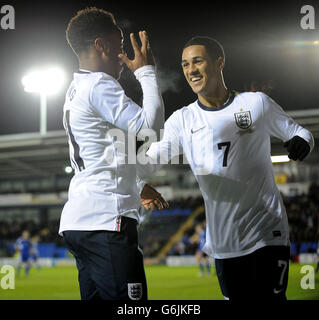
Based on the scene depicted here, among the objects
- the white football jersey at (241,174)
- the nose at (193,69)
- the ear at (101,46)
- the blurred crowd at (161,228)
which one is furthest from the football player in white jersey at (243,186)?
the blurred crowd at (161,228)

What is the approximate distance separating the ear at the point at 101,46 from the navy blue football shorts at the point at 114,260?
80cm

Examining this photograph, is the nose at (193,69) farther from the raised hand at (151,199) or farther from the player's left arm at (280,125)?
the raised hand at (151,199)

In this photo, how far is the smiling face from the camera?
250 cm

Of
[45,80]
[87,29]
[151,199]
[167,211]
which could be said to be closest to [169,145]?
[151,199]

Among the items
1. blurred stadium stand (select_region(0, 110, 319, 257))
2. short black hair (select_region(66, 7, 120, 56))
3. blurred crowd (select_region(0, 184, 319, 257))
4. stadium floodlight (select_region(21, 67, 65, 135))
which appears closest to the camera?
short black hair (select_region(66, 7, 120, 56))

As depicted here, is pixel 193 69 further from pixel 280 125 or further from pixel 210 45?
pixel 280 125

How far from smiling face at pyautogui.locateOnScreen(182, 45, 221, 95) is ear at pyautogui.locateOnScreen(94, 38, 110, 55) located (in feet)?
1.83

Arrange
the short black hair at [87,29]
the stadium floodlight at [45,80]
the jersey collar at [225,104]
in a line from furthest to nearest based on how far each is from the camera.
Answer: the stadium floodlight at [45,80]
the jersey collar at [225,104]
the short black hair at [87,29]

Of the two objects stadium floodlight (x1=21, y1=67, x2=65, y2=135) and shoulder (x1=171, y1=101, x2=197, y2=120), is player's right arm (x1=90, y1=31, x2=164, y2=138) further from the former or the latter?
stadium floodlight (x1=21, y1=67, x2=65, y2=135)

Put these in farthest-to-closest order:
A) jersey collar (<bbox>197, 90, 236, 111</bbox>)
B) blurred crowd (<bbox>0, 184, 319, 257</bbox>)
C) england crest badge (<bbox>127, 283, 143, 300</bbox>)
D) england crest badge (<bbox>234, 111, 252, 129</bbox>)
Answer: blurred crowd (<bbox>0, 184, 319, 257</bbox>), jersey collar (<bbox>197, 90, 236, 111</bbox>), england crest badge (<bbox>234, 111, 252, 129</bbox>), england crest badge (<bbox>127, 283, 143, 300</bbox>)

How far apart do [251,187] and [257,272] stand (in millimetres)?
408

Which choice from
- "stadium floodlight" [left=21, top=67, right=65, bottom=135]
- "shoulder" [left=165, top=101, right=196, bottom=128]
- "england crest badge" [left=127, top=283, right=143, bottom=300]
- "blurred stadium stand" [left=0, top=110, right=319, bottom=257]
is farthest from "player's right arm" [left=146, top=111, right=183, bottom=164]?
"blurred stadium stand" [left=0, top=110, right=319, bottom=257]

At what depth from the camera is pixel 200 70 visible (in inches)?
99.2

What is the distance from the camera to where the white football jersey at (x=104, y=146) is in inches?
75.4
